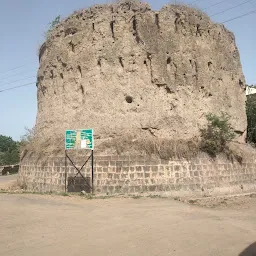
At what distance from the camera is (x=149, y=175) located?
1214 centimetres

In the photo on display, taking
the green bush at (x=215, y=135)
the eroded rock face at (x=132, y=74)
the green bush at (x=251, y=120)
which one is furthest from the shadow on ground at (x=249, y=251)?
the green bush at (x=251, y=120)

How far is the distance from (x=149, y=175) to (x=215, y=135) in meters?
3.12

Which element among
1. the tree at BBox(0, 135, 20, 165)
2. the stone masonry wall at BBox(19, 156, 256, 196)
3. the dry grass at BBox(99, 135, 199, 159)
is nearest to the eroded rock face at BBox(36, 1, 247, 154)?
the dry grass at BBox(99, 135, 199, 159)

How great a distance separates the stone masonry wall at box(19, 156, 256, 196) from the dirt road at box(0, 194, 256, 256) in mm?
1473

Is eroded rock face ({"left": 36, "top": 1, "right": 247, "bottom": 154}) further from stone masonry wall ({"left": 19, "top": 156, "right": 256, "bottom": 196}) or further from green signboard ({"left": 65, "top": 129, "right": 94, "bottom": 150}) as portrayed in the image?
stone masonry wall ({"left": 19, "top": 156, "right": 256, "bottom": 196})

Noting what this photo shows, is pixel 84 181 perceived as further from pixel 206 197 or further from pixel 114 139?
pixel 206 197

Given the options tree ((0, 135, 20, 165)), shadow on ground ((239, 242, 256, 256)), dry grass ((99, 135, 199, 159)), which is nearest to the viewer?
shadow on ground ((239, 242, 256, 256))

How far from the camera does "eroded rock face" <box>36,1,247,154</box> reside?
13.2m

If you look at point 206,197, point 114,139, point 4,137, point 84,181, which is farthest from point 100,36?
point 4,137

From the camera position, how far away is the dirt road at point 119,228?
19.6 feet

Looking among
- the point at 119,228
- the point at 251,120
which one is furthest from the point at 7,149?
the point at 119,228

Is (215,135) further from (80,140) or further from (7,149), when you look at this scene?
(7,149)

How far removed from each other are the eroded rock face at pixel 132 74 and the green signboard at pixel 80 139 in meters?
0.83

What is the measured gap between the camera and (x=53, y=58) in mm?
14773
